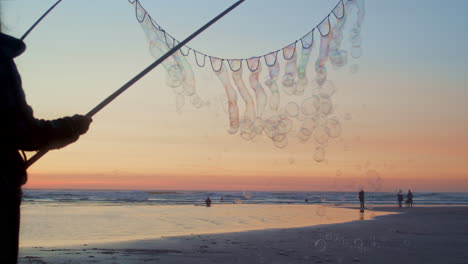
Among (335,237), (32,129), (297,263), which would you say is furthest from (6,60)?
(335,237)

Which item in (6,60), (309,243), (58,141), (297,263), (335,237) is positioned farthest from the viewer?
(335,237)

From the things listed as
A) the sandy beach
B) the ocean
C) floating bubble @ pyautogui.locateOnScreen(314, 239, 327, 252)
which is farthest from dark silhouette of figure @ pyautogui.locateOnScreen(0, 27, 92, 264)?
the ocean

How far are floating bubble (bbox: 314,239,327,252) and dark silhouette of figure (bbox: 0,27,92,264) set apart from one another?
13.5m

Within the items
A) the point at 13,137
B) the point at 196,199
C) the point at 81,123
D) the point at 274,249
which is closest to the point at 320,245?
the point at 274,249

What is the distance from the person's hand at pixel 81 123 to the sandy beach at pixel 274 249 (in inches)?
430

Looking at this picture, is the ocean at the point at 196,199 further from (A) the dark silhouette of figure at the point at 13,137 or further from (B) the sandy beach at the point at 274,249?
(A) the dark silhouette of figure at the point at 13,137

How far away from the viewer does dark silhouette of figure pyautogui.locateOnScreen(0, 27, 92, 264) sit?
2033mm

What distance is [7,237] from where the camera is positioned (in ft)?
6.79

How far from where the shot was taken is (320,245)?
52.5 ft

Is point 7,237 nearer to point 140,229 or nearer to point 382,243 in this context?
point 382,243

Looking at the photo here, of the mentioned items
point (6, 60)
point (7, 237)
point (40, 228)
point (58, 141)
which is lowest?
point (40, 228)

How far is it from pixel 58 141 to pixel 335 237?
57.7ft

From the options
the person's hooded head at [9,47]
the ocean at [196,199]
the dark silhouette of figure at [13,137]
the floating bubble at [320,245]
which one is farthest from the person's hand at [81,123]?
the ocean at [196,199]

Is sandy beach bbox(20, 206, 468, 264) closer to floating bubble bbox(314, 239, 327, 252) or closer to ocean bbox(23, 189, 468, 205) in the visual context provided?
floating bubble bbox(314, 239, 327, 252)
